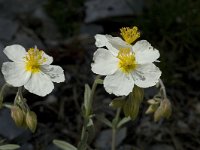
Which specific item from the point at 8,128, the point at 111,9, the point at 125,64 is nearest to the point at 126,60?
the point at 125,64

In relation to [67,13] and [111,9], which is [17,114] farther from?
[111,9]

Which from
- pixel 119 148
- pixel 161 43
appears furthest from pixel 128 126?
pixel 161 43

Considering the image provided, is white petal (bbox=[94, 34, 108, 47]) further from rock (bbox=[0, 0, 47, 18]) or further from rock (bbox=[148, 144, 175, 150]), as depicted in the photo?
rock (bbox=[0, 0, 47, 18])

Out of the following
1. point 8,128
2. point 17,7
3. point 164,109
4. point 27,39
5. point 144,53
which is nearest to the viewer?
point 144,53

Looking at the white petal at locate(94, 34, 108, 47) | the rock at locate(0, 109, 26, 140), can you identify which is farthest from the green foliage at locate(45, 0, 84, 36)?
the white petal at locate(94, 34, 108, 47)

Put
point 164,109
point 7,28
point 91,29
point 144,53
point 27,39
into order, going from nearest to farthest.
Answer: point 144,53, point 164,109, point 27,39, point 7,28, point 91,29

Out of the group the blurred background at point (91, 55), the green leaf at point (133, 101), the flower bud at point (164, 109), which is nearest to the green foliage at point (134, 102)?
the green leaf at point (133, 101)

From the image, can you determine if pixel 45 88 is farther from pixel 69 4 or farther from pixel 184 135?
pixel 69 4
